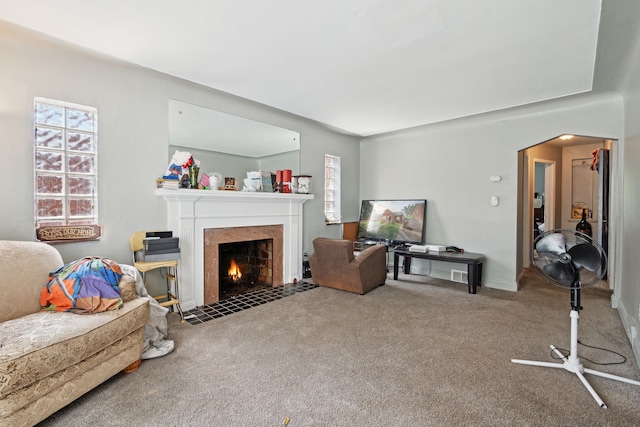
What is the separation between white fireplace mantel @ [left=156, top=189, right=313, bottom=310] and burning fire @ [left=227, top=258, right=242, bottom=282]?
661 millimetres

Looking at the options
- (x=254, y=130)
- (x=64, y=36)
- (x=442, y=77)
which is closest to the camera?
(x=64, y=36)

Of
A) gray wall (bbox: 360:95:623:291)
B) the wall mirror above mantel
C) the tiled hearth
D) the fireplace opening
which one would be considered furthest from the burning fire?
gray wall (bbox: 360:95:623:291)

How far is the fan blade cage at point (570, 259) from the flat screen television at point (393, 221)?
2810 mm

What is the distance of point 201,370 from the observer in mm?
2156

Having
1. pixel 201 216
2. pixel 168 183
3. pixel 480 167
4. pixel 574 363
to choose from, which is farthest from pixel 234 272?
pixel 480 167

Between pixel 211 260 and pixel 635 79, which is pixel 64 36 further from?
pixel 635 79

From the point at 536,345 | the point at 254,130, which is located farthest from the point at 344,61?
the point at 536,345

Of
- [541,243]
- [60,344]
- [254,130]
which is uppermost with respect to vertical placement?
[254,130]

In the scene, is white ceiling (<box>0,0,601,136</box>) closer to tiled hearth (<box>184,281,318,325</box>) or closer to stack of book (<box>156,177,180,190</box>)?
stack of book (<box>156,177,180,190</box>)

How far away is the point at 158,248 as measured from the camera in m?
2.92

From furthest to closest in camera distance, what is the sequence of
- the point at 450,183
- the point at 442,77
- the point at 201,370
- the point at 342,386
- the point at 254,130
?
the point at 450,183, the point at 254,130, the point at 442,77, the point at 201,370, the point at 342,386

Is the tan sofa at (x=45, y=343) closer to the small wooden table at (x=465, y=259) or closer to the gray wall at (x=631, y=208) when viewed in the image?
the small wooden table at (x=465, y=259)

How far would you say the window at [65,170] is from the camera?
257 cm

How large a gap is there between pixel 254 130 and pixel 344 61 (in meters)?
1.74
